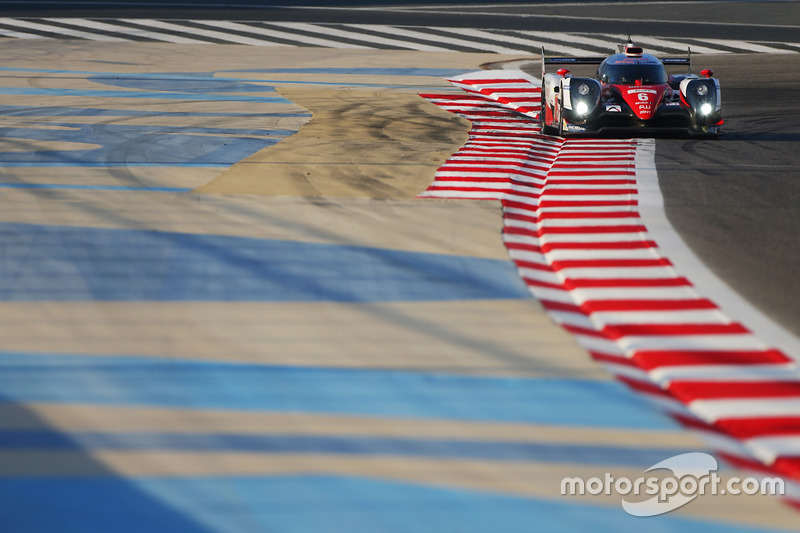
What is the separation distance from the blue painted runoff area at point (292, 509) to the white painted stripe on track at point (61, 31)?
2150cm

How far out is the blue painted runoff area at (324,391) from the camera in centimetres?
464

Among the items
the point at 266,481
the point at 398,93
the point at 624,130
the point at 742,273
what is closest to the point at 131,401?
the point at 266,481

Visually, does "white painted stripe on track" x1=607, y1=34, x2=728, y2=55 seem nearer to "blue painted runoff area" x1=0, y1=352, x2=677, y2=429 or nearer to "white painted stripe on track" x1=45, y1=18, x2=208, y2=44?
"white painted stripe on track" x1=45, y1=18, x2=208, y2=44

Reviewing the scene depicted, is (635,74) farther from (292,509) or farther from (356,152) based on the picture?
(292,509)

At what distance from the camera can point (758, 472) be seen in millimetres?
4031

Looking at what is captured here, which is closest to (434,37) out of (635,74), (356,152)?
(635,74)

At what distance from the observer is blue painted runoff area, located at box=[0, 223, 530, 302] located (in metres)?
6.36

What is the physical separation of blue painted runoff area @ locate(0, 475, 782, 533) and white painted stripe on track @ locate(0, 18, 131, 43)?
21.5 m

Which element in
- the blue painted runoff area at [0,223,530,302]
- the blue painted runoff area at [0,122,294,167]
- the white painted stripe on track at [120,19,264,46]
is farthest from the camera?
the white painted stripe on track at [120,19,264,46]

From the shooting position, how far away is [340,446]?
14.1 feet

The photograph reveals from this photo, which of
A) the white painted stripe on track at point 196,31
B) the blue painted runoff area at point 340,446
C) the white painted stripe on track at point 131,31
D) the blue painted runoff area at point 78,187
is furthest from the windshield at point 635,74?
the white painted stripe on track at point 131,31

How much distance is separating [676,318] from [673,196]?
143 inches

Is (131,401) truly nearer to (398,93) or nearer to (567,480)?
(567,480)

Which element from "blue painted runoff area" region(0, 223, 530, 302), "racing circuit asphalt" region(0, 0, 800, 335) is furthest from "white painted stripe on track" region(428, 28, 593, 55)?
"blue painted runoff area" region(0, 223, 530, 302)
